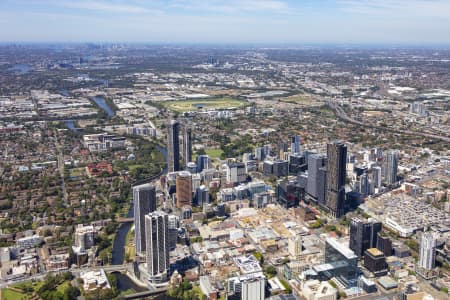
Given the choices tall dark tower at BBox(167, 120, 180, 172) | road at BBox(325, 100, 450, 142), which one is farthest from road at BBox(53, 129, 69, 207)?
road at BBox(325, 100, 450, 142)

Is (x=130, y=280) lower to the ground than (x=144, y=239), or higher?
lower

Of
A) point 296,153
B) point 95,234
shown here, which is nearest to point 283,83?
point 296,153

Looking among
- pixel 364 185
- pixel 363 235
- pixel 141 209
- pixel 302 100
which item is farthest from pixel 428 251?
pixel 302 100

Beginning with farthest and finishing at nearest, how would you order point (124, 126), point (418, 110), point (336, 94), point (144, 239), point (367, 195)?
point (336, 94) → point (418, 110) → point (124, 126) → point (367, 195) → point (144, 239)

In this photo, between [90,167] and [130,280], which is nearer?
[130,280]

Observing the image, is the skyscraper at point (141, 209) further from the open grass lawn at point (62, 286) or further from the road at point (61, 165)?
the road at point (61, 165)

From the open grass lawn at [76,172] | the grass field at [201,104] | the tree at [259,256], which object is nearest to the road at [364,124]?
the grass field at [201,104]

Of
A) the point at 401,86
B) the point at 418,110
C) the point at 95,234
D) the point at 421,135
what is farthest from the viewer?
the point at 401,86

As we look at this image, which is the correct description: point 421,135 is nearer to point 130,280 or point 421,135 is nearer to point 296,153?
point 296,153
